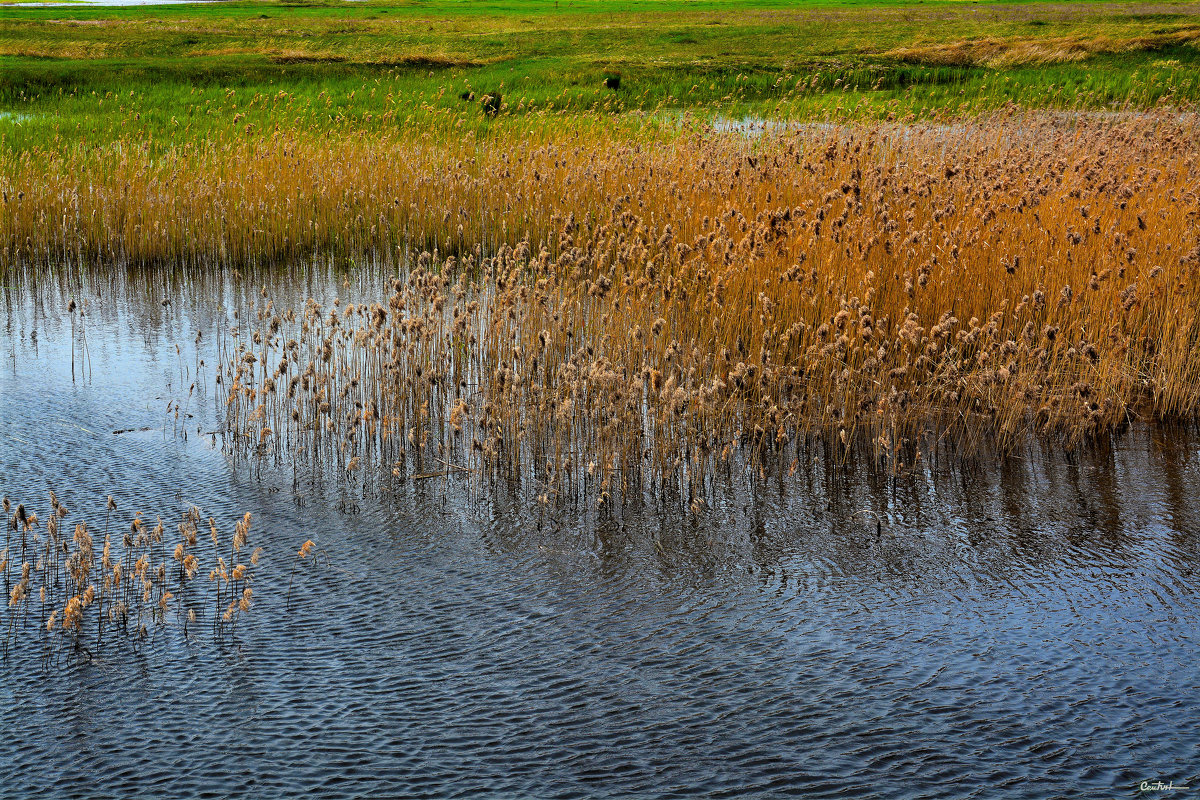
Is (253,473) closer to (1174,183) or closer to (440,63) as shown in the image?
(1174,183)

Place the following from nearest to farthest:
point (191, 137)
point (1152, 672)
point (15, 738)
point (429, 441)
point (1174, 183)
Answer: point (15, 738) → point (1152, 672) → point (429, 441) → point (1174, 183) → point (191, 137)

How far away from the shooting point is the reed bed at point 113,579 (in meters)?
3.33

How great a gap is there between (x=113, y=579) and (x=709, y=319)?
13.3 ft

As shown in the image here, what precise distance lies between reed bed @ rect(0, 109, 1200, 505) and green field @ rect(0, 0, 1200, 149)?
161 inches

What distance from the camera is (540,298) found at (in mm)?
6664

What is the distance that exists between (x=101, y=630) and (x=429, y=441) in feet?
7.28

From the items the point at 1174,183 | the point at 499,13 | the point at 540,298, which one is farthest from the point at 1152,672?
the point at 499,13

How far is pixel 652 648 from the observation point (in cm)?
337
